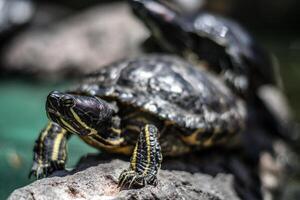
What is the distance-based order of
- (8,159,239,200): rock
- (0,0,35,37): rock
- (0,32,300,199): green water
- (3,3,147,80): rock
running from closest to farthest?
1. (8,159,239,200): rock
2. (0,32,300,199): green water
3. (3,3,147,80): rock
4. (0,0,35,37): rock

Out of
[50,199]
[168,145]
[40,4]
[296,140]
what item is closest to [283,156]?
[296,140]

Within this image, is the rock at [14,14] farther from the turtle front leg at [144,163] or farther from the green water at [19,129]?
the turtle front leg at [144,163]

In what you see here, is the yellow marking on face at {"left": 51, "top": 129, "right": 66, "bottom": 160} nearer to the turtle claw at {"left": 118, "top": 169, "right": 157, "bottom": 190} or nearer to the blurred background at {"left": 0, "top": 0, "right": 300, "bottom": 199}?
the turtle claw at {"left": 118, "top": 169, "right": 157, "bottom": 190}

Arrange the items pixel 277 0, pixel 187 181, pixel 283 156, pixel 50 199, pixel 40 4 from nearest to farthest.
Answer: pixel 50 199 → pixel 187 181 → pixel 283 156 → pixel 40 4 → pixel 277 0

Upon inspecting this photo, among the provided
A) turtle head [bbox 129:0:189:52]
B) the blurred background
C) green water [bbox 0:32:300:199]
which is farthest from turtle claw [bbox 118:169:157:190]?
the blurred background

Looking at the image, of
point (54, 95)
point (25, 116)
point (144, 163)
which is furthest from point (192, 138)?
point (25, 116)

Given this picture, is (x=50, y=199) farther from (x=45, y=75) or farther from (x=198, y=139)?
(x=45, y=75)

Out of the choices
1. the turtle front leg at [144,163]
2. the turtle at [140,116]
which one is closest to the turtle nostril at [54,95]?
the turtle at [140,116]
